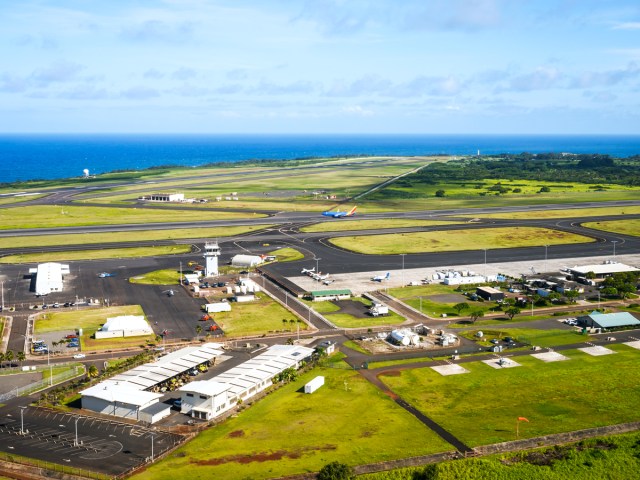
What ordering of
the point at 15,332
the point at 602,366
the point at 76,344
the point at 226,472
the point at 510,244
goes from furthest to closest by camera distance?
the point at 510,244 < the point at 15,332 < the point at 76,344 < the point at 602,366 < the point at 226,472

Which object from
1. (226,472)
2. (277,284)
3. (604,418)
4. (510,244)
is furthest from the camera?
(510,244)

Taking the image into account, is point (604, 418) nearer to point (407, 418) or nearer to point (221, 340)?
point (407, 418)

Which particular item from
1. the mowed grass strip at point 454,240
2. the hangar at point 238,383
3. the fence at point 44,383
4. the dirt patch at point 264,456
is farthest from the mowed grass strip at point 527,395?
the mowed grass strip at point 454,240

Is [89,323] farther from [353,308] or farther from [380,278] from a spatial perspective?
[380,278]

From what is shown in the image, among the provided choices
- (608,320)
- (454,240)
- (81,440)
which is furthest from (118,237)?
(608,320)

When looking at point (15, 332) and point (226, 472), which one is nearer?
point (226, 472)

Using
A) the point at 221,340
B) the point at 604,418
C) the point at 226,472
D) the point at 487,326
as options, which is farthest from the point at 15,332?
the point at 604,418

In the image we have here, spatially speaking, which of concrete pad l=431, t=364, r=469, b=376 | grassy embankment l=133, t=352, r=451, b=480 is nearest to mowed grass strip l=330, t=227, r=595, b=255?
concrete pad l=431, t=364, r=469, b=376
